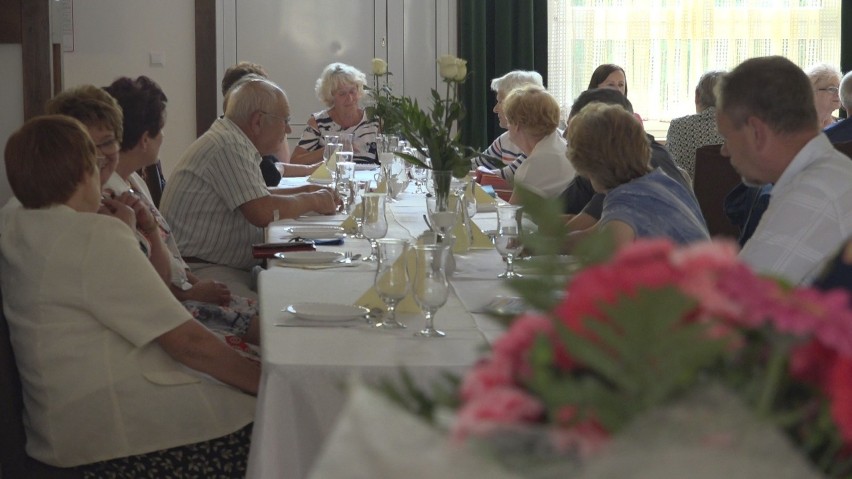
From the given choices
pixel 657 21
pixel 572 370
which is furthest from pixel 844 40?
pixel 572 370

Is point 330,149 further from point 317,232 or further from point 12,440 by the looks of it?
point 12,440

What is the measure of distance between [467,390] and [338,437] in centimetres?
8

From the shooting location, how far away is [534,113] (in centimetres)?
491

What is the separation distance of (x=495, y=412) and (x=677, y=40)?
26.2 feet

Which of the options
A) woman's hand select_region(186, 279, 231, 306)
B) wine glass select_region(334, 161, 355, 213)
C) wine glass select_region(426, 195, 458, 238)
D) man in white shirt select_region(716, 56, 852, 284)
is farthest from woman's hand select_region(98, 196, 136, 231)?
wine glass select_region(334, 161, 355, 213)

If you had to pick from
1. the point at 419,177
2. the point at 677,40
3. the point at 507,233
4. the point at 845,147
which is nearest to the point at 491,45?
the point at 677,40

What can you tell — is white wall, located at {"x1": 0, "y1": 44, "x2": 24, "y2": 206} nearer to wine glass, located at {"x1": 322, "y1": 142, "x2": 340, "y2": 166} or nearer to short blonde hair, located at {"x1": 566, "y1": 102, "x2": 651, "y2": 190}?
wine glass, located at {"x1": 322, "y1": 142, "x2": 340, "y2": 166}

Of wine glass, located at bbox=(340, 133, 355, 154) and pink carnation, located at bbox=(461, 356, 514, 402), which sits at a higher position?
pink carnation, located at bbox=(461, 356, 514, 402)

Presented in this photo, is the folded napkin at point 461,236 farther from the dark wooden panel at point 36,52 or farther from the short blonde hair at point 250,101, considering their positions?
the dark wooden panel at point 36,52

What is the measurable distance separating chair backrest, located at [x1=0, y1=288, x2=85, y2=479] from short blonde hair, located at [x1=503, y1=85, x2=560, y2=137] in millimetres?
3004

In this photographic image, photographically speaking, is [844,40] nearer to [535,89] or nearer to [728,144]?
[535,89]

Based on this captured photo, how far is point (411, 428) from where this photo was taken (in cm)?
65

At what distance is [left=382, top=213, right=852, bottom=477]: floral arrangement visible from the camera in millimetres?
605

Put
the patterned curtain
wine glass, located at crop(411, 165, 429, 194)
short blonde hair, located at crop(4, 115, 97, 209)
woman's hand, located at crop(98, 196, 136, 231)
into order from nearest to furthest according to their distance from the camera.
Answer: short blonde hair, located at crop(4, 115, 97, 209), woman's hand, located at crop(98, 196, 136, 231), wine glass, located at crop(411, 165, 429, 194), the patterned curtain
